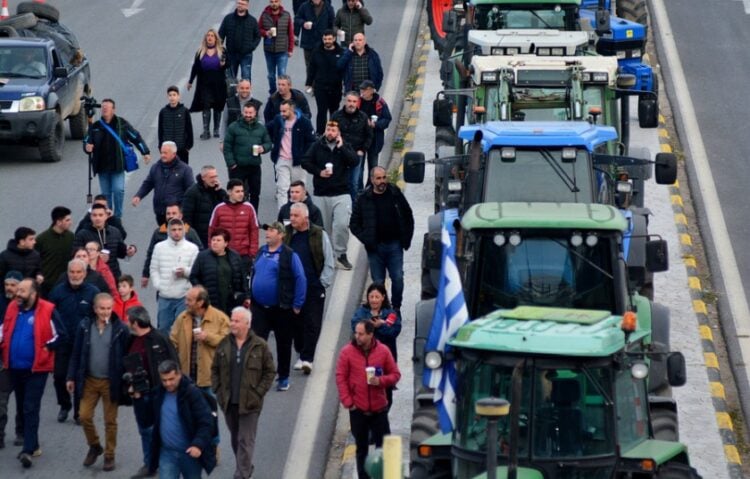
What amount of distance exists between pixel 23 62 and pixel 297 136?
6.45 m

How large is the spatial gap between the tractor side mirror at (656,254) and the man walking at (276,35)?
13398 mm

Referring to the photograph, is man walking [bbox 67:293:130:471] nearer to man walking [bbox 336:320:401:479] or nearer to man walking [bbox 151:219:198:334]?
man walking [bbox 151:219:198:334]

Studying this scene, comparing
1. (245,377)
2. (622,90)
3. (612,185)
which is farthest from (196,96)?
(245,377)

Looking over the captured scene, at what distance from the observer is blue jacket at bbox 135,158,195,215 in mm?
21125

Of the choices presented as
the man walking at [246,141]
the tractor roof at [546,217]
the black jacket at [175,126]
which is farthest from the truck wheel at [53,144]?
the tractor roof at [546,217]

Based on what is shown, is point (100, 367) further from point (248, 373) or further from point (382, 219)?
point (382, 219)

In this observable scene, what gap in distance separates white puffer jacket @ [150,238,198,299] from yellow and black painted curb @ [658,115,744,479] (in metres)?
5.34

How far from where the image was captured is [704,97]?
99.0 feet

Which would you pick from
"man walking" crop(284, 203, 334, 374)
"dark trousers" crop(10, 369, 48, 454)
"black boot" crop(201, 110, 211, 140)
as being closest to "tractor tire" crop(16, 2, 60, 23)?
"black boot" crop(201, 110, 211, 140)

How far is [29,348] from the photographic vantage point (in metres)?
16.5

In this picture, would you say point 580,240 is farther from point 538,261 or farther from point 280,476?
point 280,476

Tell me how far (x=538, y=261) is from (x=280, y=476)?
10.9 feet

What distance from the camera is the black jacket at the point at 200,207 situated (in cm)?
1998

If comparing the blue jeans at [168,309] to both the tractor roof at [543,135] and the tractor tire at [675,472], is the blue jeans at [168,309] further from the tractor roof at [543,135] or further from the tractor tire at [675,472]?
the tractor tire at [675,472]
